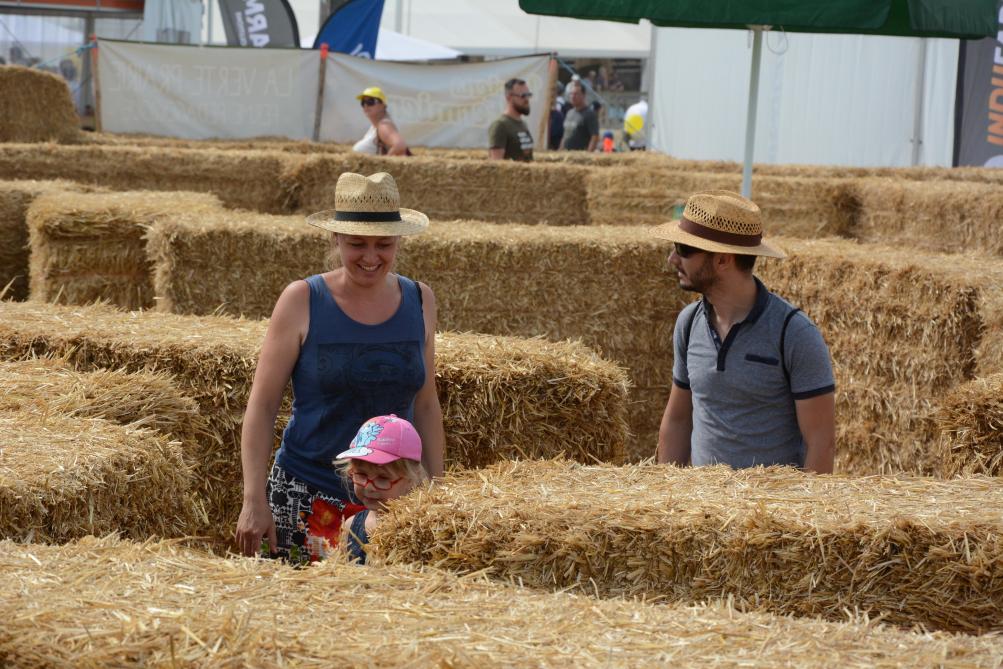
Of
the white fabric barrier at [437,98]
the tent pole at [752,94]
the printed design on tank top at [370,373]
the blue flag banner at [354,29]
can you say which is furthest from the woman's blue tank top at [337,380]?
→ the blue flag banner at [354,29]

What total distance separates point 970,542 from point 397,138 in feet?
34.0

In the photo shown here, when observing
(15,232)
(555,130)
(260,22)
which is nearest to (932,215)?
(15,232)

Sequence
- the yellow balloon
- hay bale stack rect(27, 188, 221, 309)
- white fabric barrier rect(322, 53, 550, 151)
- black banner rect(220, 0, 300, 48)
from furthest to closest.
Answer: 1. the yellow balloon
2. black banner rect(220, 0, 300, 48)
3. white fabric barrier rect(322, 53, 550, 151)
4. hay bale stack rect(27, 188, 221, 309)

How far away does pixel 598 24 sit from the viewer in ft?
83.1

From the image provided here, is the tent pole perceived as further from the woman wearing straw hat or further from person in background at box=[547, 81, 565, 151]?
person in background at box=[547, 81, 565, 151]

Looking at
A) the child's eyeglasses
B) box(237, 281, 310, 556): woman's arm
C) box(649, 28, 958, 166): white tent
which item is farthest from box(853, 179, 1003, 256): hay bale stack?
the child's eyeglasses

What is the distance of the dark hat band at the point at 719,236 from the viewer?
444 cm

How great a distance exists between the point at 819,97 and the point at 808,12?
344 inches

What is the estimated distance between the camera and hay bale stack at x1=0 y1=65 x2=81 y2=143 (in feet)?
46.8

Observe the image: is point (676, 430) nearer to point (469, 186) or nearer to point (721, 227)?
point (721, 227)

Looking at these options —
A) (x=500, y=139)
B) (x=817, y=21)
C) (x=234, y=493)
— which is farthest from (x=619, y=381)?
(x=500, y=139)

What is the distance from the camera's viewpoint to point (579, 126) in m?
20.6

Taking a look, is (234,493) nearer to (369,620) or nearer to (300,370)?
(300,370)

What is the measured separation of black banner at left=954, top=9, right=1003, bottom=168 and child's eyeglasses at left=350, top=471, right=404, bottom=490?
11.2 meters
